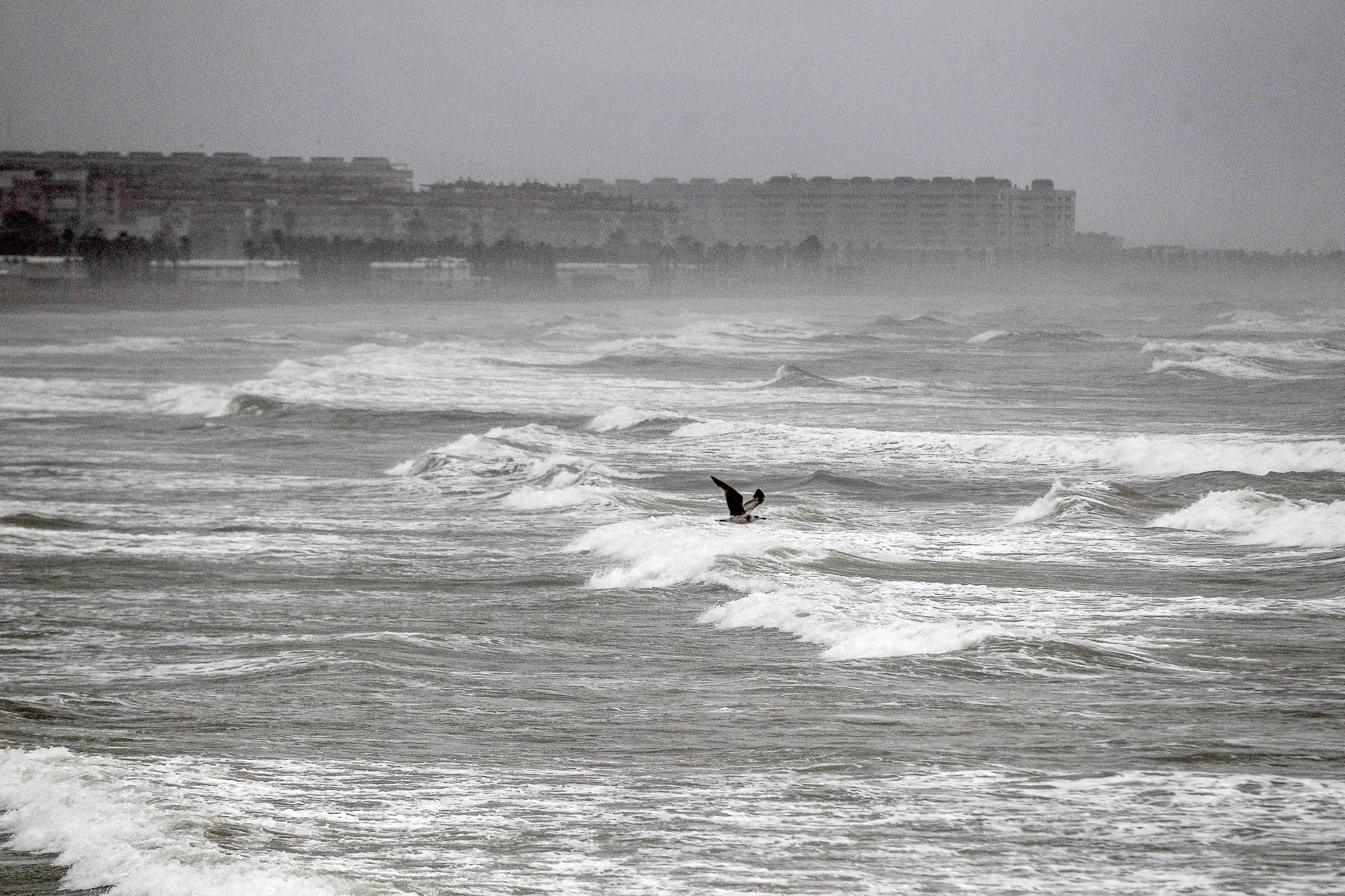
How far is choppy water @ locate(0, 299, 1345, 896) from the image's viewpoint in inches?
351

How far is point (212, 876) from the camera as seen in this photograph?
27.6ft

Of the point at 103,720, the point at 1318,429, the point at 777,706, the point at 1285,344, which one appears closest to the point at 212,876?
the point at 103,720

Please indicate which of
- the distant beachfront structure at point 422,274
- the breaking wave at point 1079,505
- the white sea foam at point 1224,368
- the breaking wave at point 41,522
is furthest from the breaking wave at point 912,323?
the breaking wave at point 41,522

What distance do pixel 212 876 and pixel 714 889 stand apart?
2461 millimetres

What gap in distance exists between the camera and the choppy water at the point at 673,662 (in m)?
8.91

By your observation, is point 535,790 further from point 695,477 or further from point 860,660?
point 695,477

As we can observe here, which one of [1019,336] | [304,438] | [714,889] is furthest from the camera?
[1019,336]

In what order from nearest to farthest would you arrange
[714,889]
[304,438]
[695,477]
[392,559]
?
[714,889] < [392,559] < [695,477] < [304,438]

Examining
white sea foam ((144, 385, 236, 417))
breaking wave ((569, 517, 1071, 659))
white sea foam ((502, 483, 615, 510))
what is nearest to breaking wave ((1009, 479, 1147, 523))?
breaking wave ((569, 517, 1071, 659))

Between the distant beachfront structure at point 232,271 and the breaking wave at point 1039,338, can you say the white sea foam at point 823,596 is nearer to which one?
the breaking wave at point 1039,338

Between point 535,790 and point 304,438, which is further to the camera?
point 304,438

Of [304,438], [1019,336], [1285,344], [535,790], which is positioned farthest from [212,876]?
[1019,336]

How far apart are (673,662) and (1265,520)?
10.7 metres

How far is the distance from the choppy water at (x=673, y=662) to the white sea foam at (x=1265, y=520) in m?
0.09
